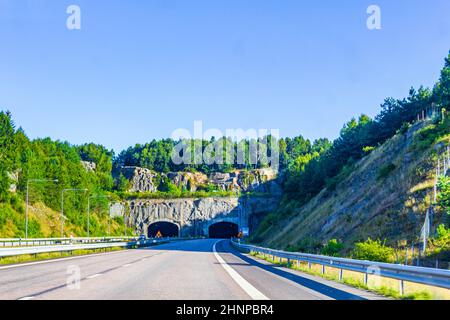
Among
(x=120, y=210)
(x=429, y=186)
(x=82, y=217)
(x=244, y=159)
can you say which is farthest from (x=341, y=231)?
(x=244, y=159)

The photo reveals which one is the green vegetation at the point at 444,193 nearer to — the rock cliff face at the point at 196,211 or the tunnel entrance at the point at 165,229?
the rock cliff face at the point at 196,211

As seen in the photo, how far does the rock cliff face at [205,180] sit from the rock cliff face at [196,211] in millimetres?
18900

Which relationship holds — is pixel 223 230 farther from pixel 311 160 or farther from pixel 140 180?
A: pixel 311 160

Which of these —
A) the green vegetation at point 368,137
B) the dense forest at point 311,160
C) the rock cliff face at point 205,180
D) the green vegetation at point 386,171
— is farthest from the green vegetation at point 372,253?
the rock cliff face at point 205,180

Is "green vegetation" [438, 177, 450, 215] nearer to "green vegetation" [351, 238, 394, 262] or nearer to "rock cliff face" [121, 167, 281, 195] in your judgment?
"green vegetation" [351, 238, 394, 262]

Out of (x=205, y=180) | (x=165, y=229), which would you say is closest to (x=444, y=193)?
(x=165, y=229)

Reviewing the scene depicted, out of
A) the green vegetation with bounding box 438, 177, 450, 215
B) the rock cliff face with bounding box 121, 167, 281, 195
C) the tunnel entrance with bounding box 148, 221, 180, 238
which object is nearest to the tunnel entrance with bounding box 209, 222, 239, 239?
the rock cliff face with bounding box 121, 167, 281, 195

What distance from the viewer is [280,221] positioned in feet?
266

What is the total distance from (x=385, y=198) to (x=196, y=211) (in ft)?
278

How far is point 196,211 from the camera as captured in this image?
121750 mm

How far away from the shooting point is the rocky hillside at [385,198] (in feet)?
110

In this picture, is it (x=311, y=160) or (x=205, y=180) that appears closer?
(x=311, y=160)

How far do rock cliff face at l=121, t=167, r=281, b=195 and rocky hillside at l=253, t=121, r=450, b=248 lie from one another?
81552mm
